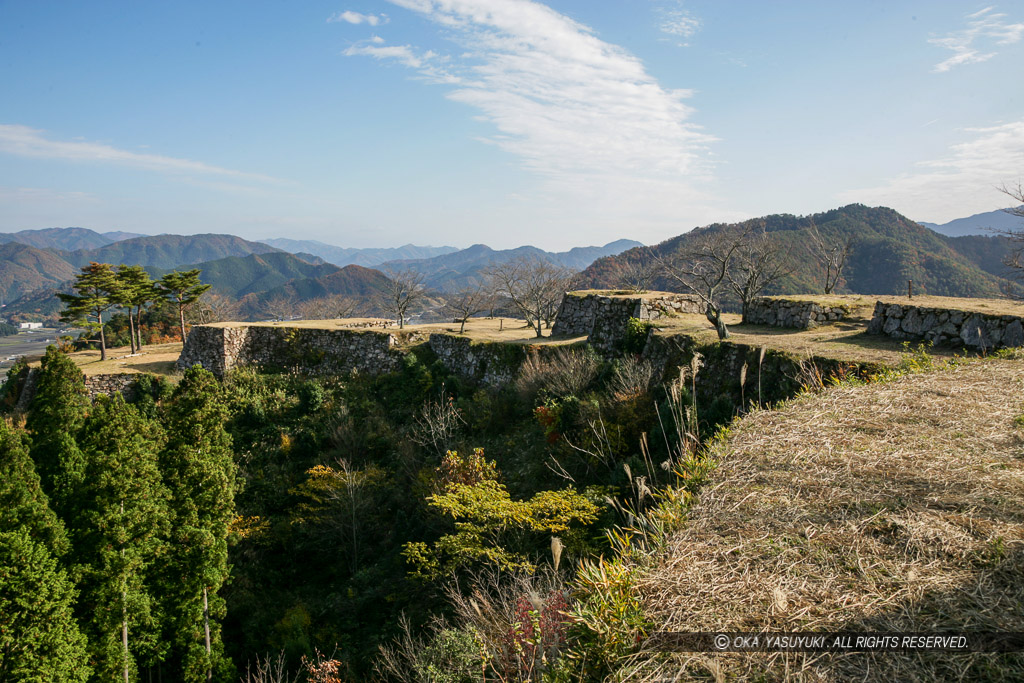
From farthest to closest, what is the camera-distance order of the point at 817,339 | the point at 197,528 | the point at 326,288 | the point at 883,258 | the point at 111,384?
1. the point at 326,288
2. the point at 883,258
3. the point at 111,384
4. the point at 817,339
5. the point at 197,528

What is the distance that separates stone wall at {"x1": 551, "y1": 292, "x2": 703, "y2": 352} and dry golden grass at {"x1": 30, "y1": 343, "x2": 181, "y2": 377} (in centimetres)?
2059

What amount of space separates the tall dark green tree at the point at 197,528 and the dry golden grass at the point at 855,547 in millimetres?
11639

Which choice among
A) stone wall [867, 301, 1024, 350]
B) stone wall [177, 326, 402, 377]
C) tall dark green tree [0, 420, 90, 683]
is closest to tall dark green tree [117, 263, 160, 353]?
stone wall [177, 326, 402, 377]

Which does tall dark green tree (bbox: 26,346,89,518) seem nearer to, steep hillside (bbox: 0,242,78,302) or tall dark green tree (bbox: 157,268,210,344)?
tall dark green tree (bbox: 157,268,210,344)

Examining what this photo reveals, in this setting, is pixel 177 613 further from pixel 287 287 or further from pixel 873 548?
pixel 287 287

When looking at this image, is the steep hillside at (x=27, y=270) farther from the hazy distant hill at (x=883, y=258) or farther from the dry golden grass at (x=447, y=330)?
the hazy distant hill at (x=883, y=258)

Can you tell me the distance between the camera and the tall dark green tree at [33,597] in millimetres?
8219

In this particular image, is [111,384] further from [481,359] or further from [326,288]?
[326,288]

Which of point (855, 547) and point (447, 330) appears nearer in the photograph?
point (855, 547)

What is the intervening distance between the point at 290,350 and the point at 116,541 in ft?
62.0

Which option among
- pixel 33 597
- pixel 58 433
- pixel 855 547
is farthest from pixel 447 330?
pixel 855 547

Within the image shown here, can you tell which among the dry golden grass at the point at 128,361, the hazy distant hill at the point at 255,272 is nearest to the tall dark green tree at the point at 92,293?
the dry golden grass at the point at 128,361

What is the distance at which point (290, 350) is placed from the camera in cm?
2781

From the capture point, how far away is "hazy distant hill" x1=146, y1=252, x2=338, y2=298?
127 m
